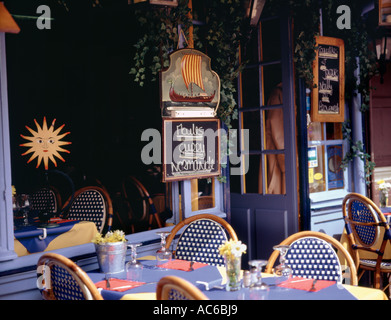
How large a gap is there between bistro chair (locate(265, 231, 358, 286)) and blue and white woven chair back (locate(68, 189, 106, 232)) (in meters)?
2.56

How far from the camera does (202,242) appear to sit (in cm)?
362

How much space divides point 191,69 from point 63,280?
2.24 meters

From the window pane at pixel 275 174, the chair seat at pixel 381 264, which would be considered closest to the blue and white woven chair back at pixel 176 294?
the chair seat at pixel 381 264

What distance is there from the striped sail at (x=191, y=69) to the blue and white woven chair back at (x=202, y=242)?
48.7 inches

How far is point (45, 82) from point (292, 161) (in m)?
4.47

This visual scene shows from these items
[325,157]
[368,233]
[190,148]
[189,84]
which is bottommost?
[368,233]

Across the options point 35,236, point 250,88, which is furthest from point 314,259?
point 250,88

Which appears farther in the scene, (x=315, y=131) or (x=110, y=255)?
(x=315, y=131)

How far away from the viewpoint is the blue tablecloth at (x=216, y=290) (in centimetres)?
240

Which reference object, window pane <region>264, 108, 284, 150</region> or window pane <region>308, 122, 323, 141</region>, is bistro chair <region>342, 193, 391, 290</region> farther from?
window pane <region>308, 122, 323, 141</region>

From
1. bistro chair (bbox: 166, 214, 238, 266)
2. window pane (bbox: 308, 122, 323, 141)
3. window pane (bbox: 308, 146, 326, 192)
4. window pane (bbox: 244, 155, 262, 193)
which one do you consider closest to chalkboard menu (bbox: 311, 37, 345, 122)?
window pane (bbox: 308, 122, 323, 141)

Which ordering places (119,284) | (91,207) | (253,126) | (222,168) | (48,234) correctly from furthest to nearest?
(91,207)
(253,126)
(222,168)
(48,234)
(119,284)

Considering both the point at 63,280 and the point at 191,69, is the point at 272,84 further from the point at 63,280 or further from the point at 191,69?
the point at 63,280
